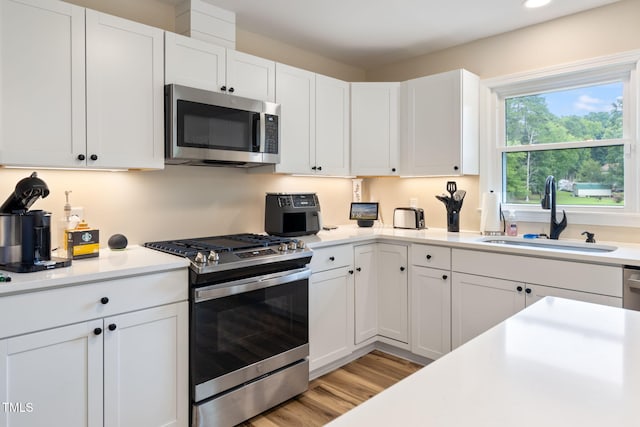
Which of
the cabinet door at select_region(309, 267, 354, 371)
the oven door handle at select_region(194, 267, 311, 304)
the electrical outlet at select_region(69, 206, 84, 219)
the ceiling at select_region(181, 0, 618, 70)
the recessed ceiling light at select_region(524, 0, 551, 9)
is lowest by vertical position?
the cabinet door at select_region(309, 267, 354, 371)

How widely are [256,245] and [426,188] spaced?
6.02 ft

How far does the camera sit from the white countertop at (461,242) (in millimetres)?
2178

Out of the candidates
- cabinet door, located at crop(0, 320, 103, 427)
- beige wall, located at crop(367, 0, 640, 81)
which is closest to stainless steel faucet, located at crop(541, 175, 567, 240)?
beige wall, located at crop(367, 0, 640, 81)

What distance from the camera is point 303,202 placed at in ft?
9.80

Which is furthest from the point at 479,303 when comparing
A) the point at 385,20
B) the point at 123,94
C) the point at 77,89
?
the point at 77,89

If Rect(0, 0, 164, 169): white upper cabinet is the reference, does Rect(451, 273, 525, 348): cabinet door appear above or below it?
below

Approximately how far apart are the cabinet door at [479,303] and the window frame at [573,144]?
0.82 metres

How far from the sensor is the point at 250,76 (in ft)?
8.89

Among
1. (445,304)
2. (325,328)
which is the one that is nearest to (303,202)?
(325,328)

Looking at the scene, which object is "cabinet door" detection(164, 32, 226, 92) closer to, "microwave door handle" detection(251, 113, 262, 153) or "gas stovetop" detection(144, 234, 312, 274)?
"microwave door handle" detection(251, 113, 262, 153)

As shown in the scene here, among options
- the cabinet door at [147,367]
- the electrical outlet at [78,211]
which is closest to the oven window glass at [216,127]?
the electrical outlet at [78,211]

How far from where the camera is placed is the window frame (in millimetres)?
2648

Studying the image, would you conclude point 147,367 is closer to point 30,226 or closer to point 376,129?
point 30,226

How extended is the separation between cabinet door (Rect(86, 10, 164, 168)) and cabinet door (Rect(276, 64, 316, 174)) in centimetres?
88
